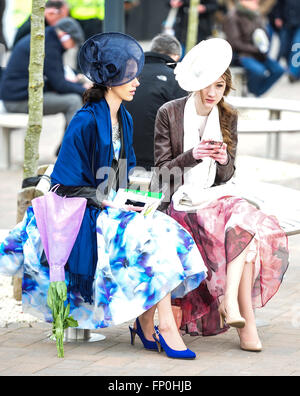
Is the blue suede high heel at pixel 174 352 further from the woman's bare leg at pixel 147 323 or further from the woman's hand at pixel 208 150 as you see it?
the woman's hand at pixel 208 150

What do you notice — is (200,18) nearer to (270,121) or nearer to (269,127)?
(270,121)

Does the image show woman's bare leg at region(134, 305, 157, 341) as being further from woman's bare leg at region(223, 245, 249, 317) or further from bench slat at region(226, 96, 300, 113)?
bench slat at region(226, 96, 300, 113)

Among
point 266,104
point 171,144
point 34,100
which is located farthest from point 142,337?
point 266,104

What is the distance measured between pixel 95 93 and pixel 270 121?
322cm

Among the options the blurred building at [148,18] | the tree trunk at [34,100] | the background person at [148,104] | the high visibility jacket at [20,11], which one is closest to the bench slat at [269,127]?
the background person at [148,104]

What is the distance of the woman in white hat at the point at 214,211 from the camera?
4.76 metres

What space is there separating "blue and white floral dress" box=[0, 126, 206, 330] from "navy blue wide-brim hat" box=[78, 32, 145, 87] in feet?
2.02

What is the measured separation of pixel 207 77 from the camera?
489cm

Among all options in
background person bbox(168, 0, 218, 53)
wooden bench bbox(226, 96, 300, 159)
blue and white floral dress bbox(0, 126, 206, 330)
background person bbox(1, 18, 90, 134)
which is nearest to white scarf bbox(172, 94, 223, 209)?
blue and white floral dress bbox(0, 126, 206, 330)

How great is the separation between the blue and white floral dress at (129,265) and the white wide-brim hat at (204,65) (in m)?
0.68

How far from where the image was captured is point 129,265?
459 centimetres

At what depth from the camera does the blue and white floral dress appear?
15.0 feet

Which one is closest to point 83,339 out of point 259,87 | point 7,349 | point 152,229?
point 7,349

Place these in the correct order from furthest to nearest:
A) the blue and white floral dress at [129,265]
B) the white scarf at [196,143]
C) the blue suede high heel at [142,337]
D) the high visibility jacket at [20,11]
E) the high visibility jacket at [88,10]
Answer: the high visibility jacket at [20,11] → the high visibility jacket at [88,10] → the white scarf at [196,143] → the blue suede high heel at [142,337] → the blue and white floral dress at [129,265]
